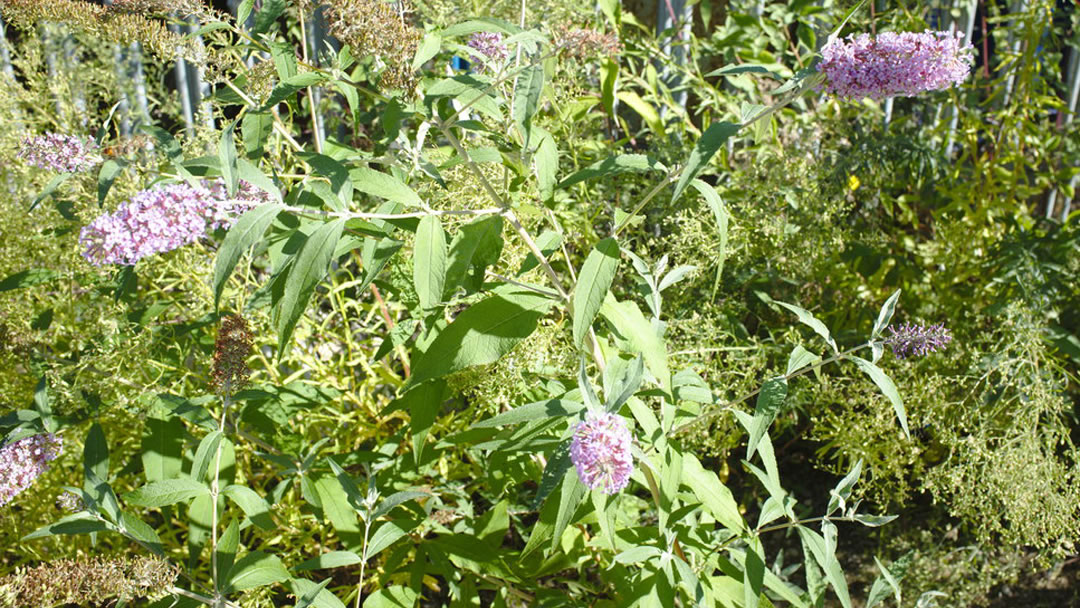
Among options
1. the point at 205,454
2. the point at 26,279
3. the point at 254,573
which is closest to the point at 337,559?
the point at 254,573

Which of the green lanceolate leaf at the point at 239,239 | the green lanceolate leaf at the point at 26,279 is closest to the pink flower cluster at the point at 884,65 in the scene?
the green lanceolate leaf at the point at 239,239

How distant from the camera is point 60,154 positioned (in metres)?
1.70

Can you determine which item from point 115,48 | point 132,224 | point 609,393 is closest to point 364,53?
point 132,224

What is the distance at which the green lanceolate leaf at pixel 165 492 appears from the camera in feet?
5.03

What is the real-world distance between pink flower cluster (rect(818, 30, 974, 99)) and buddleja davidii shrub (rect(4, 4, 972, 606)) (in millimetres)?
128

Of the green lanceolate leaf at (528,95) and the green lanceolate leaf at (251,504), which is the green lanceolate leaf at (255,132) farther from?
the green lanceolate leaf at (251,504)

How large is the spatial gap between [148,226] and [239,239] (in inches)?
5.1

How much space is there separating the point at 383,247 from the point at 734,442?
116 cm

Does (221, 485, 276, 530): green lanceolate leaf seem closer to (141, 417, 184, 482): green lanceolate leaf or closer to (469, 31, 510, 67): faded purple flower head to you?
(141, 417, 184, 482): green lanceolate leaf

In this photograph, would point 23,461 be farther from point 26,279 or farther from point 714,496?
point 714,496

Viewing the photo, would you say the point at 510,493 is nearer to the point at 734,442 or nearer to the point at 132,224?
the point at 734,442

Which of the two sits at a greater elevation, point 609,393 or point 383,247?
point 383,247

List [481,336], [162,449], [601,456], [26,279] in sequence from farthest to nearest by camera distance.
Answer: [26,279] → [162,449] → [481,336] → [601,456]

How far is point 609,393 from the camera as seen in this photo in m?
1.36
